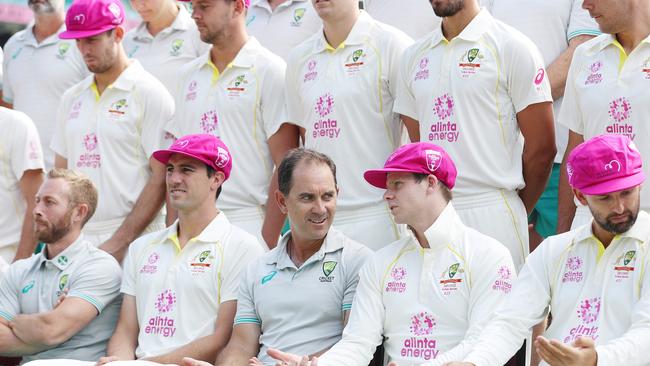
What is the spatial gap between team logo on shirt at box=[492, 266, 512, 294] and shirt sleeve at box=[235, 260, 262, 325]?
119cm

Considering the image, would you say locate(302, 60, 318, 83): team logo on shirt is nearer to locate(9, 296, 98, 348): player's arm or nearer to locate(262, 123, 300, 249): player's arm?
locate(262, 123, 300, 249): player's arm

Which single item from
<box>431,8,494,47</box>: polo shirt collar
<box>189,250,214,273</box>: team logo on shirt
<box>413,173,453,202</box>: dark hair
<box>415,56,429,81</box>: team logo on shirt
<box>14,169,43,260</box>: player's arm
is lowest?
<box>14,169,43,260</box>: player's arm

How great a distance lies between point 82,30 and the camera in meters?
7.16

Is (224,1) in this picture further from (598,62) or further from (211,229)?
(598,62)

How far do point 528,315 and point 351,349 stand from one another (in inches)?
29.5

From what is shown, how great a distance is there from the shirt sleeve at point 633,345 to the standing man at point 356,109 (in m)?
1.69

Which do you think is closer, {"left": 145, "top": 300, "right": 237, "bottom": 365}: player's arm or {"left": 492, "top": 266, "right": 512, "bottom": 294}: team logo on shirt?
{"left": 492, "top": 266, "right": 512, "bottom": 294}: team logo on shirt

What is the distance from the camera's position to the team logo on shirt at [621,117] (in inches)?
214

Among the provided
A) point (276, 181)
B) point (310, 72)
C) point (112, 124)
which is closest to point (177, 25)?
point (112, 124)

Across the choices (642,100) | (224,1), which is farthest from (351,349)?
(224,1)

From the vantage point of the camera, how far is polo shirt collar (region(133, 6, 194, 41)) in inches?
314

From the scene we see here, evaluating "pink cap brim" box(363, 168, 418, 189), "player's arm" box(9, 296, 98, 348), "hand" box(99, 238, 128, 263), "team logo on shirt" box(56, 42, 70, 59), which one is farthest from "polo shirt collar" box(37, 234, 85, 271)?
"team logo on shirt" box(56, 42, 70, 59)

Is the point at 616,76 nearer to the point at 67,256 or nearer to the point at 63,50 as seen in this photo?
the point at 67,256

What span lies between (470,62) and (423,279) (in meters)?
1.14
